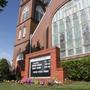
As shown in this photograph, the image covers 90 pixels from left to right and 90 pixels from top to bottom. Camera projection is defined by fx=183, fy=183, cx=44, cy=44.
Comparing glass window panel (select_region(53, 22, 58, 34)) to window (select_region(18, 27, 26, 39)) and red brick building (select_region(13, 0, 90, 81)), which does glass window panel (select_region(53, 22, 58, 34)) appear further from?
window (select_region(18, 27, 26, 39))

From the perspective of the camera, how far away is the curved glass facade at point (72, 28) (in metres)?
21.8

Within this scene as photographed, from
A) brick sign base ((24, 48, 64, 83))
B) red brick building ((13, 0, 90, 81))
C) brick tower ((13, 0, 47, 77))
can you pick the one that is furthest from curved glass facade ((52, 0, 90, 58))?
brick tower ((13, 0, 47, 77))

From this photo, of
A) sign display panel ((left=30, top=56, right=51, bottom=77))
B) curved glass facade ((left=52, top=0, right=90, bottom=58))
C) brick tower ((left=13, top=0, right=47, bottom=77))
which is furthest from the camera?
brick tower ((left=13, top=0, right=47, bottom=77))

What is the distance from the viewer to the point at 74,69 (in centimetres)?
1800

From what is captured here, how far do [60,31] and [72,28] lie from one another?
7.73ft

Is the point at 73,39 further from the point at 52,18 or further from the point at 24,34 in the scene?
the point at 24,34

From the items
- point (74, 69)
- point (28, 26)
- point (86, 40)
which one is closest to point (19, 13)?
point (28, 26)

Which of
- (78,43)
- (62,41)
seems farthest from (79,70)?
(62,41)

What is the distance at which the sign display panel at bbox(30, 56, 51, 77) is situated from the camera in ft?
50.5

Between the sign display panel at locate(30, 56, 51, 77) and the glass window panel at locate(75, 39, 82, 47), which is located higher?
the glass window panel at locate(75, 39, 82, 47)

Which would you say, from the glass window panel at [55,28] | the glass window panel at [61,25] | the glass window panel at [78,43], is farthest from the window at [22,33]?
the glass window panel at [78,43]

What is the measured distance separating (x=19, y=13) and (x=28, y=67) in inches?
921

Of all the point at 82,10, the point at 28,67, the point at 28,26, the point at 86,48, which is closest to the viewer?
the point at 28,67

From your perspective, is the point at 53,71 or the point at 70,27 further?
the point at 70,27
